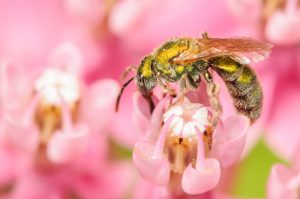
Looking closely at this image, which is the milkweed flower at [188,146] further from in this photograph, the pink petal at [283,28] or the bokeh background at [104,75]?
the pink petal at [283,28]

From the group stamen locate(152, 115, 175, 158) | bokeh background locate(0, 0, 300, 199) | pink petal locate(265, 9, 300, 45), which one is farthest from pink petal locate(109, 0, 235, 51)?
stamen locate(152, 115, 175, 158)

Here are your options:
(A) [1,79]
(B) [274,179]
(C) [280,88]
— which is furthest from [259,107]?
(A) [1,79]

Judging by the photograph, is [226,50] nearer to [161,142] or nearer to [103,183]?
[161,142]

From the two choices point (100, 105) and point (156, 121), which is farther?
point (100, 105)

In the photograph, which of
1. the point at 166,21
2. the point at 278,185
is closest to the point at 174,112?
the point at 278,185

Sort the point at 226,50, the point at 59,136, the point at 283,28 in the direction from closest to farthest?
the point at 226,50
the point at 59,136
the point at 283,28

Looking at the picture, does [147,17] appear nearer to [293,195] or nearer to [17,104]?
[17,104]

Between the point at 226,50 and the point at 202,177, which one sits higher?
the point at 226,50
